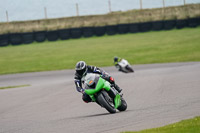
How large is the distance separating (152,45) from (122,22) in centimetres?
639

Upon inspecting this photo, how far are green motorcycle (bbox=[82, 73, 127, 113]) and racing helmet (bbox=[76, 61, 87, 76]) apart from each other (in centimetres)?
13

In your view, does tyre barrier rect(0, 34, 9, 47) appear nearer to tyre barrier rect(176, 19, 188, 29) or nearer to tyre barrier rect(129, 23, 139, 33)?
tyre barrier rect(129, 23, 139, 33)

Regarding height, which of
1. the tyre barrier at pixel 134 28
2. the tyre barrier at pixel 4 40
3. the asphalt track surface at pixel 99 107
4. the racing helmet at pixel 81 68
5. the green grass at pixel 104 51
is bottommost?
the green grass at pixel 104 51

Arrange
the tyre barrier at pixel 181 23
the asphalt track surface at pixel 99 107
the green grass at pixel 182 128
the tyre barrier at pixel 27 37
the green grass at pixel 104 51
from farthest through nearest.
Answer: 1. the tyre barrier at pixel 27 37
2. the tyre barrier at pixel 181 23
3. the green grass at pixel 104 51
4. the asphalt track surface at pixel 99 107
5. the green grass at pixel 182 128

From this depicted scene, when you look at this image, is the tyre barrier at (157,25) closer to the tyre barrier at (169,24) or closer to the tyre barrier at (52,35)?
the tyre barrier at (169,24)

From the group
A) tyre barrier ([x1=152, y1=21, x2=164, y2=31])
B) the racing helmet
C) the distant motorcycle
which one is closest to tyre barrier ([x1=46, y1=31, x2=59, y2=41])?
tyre barrier ([x1=152, y1=21, x2=164, y2=31])

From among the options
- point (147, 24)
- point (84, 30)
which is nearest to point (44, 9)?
point (84, 30)

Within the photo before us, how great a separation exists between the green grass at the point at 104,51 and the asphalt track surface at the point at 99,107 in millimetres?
6566

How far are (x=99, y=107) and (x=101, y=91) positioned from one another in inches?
84.6

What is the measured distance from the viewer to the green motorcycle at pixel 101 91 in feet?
31.3

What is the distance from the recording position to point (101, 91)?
9.66 metres

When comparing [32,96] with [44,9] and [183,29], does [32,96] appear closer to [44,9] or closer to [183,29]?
[183,29]

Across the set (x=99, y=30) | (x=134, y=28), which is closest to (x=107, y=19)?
(x=99, y=30)

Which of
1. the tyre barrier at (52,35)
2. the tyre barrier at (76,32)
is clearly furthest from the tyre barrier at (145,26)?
the tyre barrier at (52,35)
